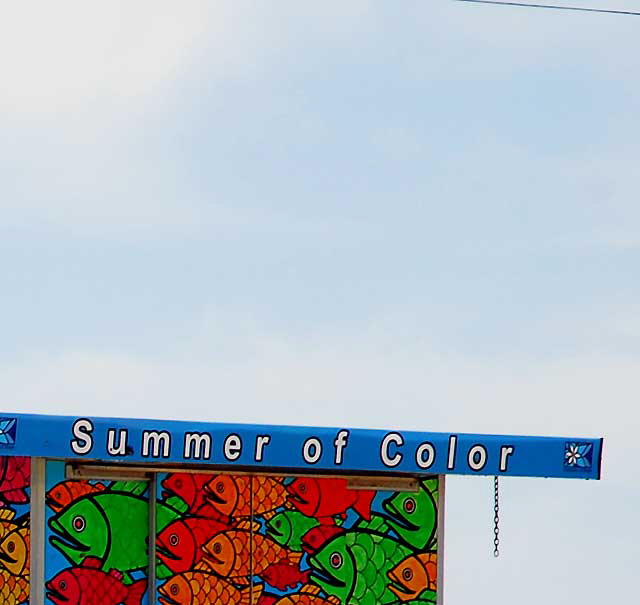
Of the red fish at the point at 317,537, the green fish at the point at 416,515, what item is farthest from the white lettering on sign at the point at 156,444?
the green fish at the point at 416,515

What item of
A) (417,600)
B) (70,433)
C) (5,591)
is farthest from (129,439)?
(417,600)

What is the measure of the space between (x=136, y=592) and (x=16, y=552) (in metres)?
1.09

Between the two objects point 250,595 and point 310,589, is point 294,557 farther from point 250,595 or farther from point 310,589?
point 250,595

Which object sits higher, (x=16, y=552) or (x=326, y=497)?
(x=326, y=497)

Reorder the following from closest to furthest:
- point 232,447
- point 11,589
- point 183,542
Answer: point 11,589, point 232,447, point 183,542

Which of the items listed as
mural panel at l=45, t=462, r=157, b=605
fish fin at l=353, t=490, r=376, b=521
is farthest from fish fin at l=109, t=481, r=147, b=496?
fish fin at l=353, t=490, r=376, b=521

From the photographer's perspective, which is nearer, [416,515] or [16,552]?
[16,552]

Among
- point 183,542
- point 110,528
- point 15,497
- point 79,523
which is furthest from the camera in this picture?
point 183,542

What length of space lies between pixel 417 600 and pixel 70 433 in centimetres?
341

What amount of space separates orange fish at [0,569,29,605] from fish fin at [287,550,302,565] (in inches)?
88.7

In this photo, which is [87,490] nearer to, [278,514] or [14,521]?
[14,521]

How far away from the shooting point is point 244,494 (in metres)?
15.3

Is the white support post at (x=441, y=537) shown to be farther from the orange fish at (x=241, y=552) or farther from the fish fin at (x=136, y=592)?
the fish fin at (x=136, y=592)

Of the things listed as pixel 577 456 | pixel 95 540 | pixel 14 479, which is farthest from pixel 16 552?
pixel 577 456
